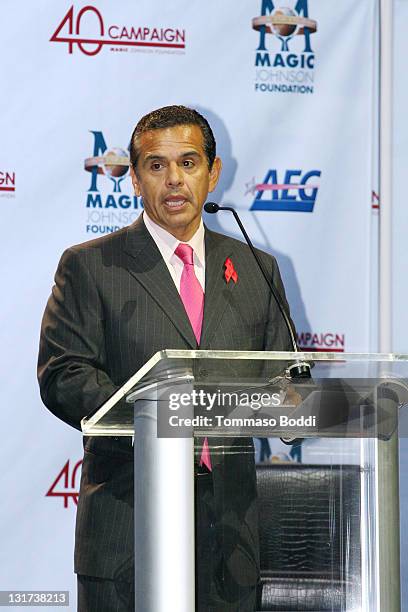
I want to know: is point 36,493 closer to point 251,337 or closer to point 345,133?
point 251,337

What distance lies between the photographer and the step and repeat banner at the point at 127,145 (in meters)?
3.95

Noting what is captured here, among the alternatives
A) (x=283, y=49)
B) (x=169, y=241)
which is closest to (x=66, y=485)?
(x=169, y=241)

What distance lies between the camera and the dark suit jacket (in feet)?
8.34

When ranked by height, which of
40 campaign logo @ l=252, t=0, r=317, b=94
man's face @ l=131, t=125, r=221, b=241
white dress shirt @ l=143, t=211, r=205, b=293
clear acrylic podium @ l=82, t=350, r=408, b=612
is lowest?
clear acrylic podium @ l=82, t=350, r=408, b=612

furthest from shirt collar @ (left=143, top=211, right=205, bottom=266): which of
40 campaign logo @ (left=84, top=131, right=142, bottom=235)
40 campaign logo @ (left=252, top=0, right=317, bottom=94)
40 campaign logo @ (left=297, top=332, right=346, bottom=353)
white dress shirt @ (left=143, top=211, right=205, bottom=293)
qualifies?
40 campaign logo @ (left=252, top=0, right=317, bottom=94)

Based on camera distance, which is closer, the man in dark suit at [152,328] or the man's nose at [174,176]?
the man in dark suit at [152,328]

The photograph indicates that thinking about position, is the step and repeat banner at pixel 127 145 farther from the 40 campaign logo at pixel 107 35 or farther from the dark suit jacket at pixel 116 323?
the dark suit jacket at pixel 116 323

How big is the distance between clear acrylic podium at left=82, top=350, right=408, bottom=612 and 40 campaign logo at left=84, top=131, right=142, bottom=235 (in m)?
2.22

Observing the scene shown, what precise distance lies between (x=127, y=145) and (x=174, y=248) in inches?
44.2

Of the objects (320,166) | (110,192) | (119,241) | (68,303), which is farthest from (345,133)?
(68,303)

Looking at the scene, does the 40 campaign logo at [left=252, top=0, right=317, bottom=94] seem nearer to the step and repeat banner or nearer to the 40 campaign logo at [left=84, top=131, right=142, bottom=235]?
the step and repeat banner

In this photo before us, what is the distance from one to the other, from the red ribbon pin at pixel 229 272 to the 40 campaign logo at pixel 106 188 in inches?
43.1

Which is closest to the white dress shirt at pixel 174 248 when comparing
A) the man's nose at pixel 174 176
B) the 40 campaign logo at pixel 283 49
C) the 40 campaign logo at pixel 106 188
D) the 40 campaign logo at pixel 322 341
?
the man's nose at pixel 174 176

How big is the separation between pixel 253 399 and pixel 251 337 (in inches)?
42.2
